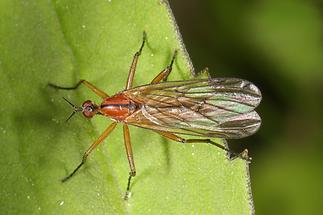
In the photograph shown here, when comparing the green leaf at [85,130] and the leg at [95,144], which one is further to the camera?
the leg at [95,144]

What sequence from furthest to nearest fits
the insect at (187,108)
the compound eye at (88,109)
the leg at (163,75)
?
the insect at (187,108) → the compound eye at (88,109) → the leg at (163,75)

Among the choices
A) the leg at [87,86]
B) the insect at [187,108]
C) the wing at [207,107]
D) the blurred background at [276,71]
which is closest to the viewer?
the leg at [87,86]

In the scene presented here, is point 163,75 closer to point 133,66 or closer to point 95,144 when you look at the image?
point 133,66

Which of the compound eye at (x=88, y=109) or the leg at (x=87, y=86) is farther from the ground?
the leg at (x=87, y=86)

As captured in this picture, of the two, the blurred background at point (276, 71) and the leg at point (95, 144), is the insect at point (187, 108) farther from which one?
the blurred background at point (276, 71)

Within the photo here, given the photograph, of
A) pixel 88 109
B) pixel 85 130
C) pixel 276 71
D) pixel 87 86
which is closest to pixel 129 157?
pixel 85 130

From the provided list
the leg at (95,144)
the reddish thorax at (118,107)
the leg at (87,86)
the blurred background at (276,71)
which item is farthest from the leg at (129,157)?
the blurred background at (276,71)

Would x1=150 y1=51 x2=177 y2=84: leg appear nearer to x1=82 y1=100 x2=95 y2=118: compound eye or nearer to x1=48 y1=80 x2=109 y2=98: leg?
x1=48 y1=80 x2=109 y2=98: leg
